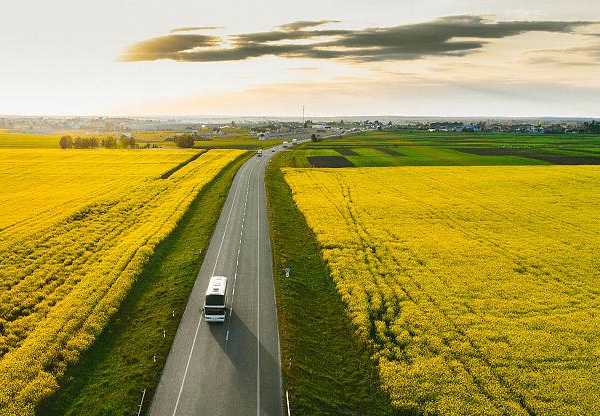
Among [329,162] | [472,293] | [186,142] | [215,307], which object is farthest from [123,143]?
[472,293]

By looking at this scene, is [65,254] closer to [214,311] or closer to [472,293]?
[214,311]

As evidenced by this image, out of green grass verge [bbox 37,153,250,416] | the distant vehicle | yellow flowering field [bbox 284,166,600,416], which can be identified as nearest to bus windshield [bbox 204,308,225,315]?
the distant vehicle

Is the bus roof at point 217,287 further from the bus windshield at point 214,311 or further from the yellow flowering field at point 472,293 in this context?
the yellow flowering field at point 472,293

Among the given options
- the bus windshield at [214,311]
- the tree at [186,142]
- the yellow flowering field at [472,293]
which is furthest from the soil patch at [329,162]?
the bus windshield at [214,311]

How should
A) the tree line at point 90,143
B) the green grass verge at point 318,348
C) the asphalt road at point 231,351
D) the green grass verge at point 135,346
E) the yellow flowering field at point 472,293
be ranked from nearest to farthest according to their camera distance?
the green grass verge at point 135,346
the asphalt road at point 231,351
the green grass verge at point 318,348
the yellow flowering field at point 472,293
the tree line at point 90,143

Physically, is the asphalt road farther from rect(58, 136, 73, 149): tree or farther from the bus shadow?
rect(58, 136, 73, 149): tree
